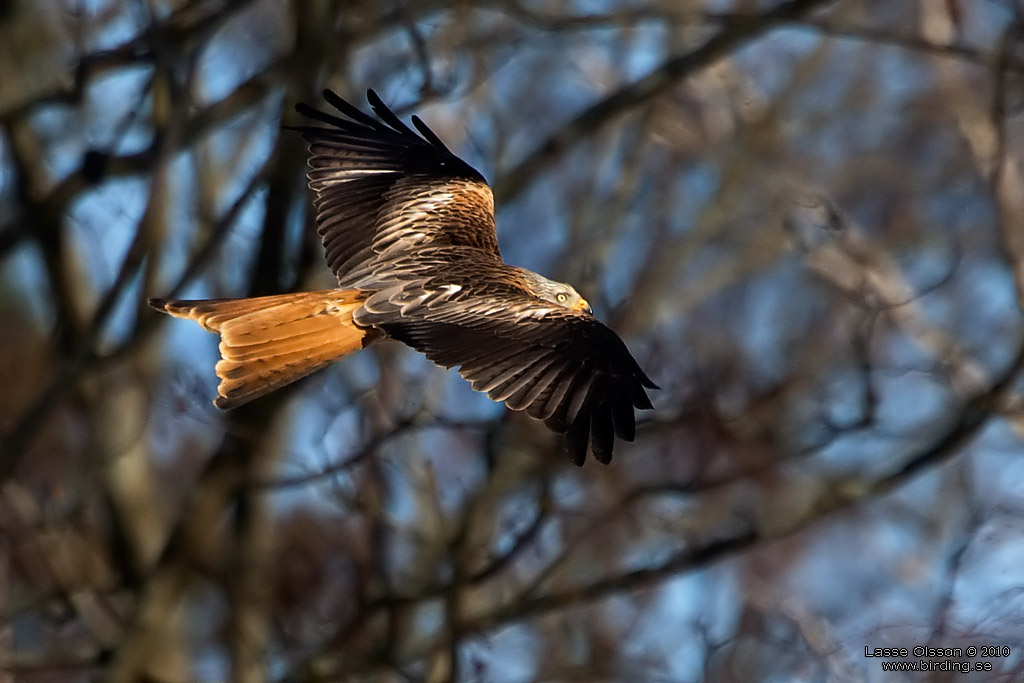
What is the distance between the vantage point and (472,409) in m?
11.7

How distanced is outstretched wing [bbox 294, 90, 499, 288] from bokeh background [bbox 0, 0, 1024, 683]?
538mm

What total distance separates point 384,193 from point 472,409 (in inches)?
196

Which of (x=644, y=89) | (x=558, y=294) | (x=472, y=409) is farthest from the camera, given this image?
(x=472, y=409)

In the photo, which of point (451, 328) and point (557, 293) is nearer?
point (451, 328)

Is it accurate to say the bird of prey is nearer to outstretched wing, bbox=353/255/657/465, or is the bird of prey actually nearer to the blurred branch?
outstretched wing, bbox=353/255/657/465

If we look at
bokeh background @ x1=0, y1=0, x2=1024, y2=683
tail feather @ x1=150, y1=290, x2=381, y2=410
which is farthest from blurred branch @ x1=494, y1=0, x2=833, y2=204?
tail feather @ x1=150, y1=290, x2=381, y2=410

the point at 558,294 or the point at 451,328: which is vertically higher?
the point at 558,294

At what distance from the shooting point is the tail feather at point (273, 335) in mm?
5137

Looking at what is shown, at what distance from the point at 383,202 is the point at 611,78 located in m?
7.35

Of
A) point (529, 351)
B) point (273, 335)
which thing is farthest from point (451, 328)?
point (273, 335)

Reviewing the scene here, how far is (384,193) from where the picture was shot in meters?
6.91

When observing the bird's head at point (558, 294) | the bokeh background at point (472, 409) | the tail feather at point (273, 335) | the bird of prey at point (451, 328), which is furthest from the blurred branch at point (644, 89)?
the tail feather at point (273, 335)

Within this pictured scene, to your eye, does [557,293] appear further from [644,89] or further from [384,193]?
[644,89]

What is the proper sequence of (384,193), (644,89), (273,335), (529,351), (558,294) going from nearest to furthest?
(529,351) < (273,335) < (558,294) < (384,193) < (644,89)
